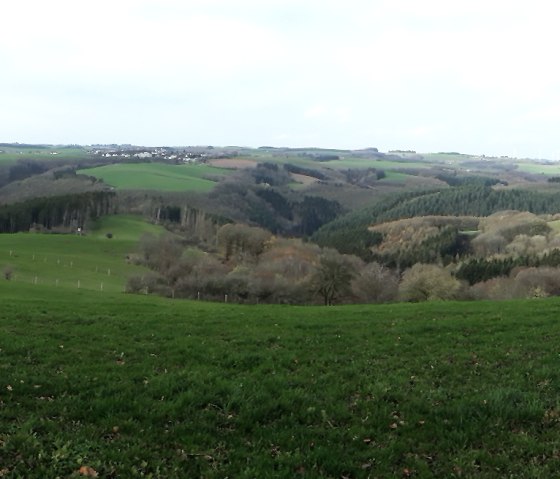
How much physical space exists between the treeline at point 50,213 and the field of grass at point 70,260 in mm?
17505

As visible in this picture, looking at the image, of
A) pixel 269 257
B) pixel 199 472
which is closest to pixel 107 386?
pixel 199 472

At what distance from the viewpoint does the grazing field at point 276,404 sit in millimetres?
8492

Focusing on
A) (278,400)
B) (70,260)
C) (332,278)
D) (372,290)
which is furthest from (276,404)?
(70,260)

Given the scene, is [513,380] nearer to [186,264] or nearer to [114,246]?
[186,264]

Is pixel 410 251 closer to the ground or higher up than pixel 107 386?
closer to the ground

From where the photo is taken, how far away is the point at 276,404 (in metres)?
10.8

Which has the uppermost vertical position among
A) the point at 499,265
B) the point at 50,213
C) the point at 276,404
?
the point at 276,404

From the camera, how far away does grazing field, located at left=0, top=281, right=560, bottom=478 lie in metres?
8.49

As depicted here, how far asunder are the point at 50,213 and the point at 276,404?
483 feet

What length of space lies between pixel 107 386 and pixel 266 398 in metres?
3.45

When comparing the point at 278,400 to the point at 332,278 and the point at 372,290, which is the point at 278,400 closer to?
the point at 332,278

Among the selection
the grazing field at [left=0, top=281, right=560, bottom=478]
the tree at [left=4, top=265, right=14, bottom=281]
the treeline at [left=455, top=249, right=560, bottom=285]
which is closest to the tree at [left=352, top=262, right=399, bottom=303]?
the treeline at [left=455, top=249, right=560, bottom=285]

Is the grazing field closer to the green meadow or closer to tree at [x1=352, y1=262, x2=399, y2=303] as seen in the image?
the green meadow

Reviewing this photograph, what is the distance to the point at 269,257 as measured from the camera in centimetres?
9594
